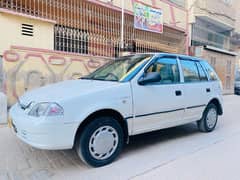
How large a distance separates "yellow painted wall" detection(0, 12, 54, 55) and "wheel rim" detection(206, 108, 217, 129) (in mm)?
5296

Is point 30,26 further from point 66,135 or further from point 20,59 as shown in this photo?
point 66,135

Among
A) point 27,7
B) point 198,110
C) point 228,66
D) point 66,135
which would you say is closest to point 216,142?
point 198,110

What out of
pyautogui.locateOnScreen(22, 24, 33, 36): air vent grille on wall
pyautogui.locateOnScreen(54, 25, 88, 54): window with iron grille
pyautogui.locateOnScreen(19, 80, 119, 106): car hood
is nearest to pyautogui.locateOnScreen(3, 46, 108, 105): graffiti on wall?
pyautogui.locateOnScreen(54, 25, 88, 54): window with iron grille

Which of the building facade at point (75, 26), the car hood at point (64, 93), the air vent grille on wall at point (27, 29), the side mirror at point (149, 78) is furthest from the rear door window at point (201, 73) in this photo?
the air vent grille on wall at point (27, 29)

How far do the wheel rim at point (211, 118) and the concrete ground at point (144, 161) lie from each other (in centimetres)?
53

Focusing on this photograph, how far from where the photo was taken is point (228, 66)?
587 inches

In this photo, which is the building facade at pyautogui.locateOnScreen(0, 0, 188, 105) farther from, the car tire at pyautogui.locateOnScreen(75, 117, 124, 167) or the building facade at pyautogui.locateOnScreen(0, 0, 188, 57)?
the car tire at pyautogui.locateOnScreen(75, 117, 124, 167)

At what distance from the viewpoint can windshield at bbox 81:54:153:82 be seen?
350cm

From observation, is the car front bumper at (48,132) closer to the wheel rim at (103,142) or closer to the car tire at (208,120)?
the wheel rim at (103,142)

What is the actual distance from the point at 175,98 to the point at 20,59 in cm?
450

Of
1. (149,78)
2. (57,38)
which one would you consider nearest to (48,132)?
(149,78)

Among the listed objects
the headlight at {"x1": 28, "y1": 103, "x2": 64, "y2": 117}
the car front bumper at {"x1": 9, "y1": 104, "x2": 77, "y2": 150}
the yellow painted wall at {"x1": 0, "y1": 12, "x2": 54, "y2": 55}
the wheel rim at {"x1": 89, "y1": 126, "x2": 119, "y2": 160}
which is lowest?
the wheel rim at {"x1": 89, "y1": 126, "x2": 119, "y2": 160}

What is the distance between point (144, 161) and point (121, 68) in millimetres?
1619

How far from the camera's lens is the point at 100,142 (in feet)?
9.88
